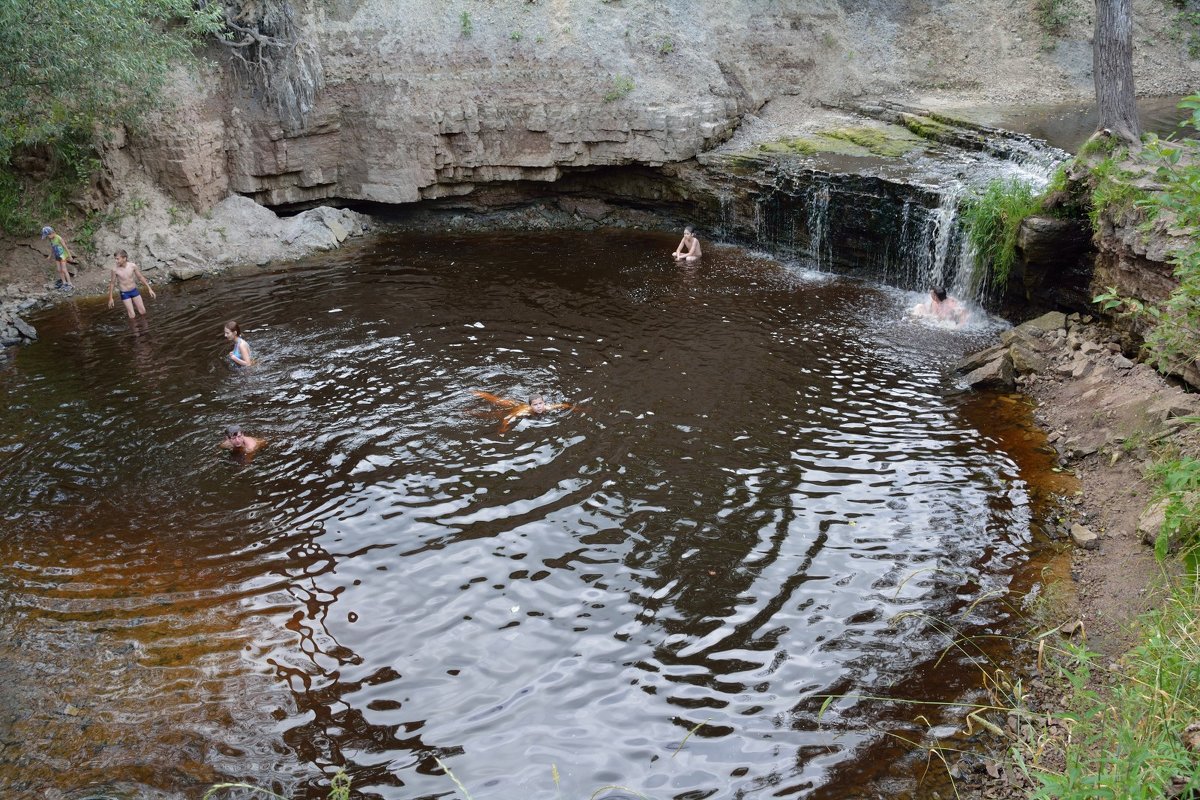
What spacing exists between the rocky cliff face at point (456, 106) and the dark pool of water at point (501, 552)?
5.84m

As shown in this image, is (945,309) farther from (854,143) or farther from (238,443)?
(238,443)

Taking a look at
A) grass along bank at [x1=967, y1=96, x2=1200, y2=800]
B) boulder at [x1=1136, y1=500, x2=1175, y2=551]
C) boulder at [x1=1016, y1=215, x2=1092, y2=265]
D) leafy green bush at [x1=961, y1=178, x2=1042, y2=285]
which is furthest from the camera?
leafy green bush at [x1=961, y1=178, x2=1042, y2=285]

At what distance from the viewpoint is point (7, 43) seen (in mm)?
12844

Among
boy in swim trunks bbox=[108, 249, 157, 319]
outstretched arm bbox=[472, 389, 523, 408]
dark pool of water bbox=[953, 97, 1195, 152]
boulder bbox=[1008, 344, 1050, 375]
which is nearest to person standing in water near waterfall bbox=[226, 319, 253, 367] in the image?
boy in swim trunks bbox=[108, 249, 157, 319]

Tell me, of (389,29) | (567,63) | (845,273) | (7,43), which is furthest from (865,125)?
(7,43)

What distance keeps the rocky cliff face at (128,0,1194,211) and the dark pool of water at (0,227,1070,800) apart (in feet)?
19.1

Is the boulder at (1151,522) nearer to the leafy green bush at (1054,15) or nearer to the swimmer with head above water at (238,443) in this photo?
the swimmer with head above water at (238,443)

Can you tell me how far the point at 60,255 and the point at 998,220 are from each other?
57.3 ft

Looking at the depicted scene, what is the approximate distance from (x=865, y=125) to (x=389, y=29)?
38.2 ft

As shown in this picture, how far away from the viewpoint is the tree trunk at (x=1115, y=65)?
13.4 meters

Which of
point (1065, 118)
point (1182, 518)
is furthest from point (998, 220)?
point (1065, 118)

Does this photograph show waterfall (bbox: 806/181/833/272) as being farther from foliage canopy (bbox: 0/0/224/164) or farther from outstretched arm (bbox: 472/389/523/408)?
foliage canopy (bbox: 0/0/224/164)

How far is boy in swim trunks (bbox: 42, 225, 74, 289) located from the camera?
52.0 feet

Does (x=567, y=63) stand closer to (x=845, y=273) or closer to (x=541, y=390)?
(x=845, y=273)
